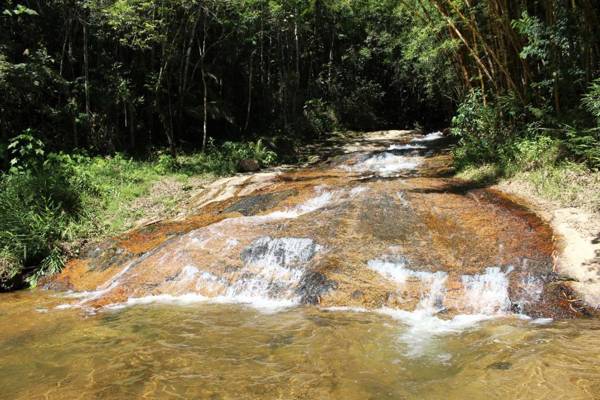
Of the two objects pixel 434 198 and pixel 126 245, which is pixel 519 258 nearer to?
pixel 434 198

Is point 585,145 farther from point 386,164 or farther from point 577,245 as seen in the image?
point 386,164

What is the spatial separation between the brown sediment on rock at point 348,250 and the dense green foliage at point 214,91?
1.61 meters

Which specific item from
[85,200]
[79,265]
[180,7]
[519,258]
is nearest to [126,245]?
[79,265]

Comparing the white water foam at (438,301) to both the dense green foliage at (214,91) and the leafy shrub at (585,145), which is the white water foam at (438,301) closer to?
the leafy shrub at (585,145)

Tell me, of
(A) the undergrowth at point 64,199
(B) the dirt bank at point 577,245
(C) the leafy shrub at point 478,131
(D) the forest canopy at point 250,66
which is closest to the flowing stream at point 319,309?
(B) the dirt bank at point 577,245

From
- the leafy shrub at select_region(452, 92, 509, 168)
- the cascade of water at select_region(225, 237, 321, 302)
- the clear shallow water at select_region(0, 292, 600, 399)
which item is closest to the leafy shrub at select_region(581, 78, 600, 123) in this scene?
the leafy shrub at select_region(452, 92, 509, 168)

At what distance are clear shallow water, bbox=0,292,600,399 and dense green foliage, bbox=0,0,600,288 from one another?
308cm

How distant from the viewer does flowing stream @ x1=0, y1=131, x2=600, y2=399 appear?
3854 mm

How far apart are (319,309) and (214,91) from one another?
14.9m

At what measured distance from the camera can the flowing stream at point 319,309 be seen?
12.6 ft

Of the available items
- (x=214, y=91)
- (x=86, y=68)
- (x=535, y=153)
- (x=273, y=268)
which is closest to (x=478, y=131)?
(x=535, y=153)

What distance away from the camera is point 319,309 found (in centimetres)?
579

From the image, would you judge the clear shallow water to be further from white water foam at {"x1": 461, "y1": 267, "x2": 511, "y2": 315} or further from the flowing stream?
white water foam at {"x1": 461, "y1": 267, "x2": 511, "y2": 315}

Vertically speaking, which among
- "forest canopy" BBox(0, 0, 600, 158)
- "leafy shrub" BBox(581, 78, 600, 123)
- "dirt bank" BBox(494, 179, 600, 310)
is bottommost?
"dirt bank" BBox(494, 179, 600, 310)
